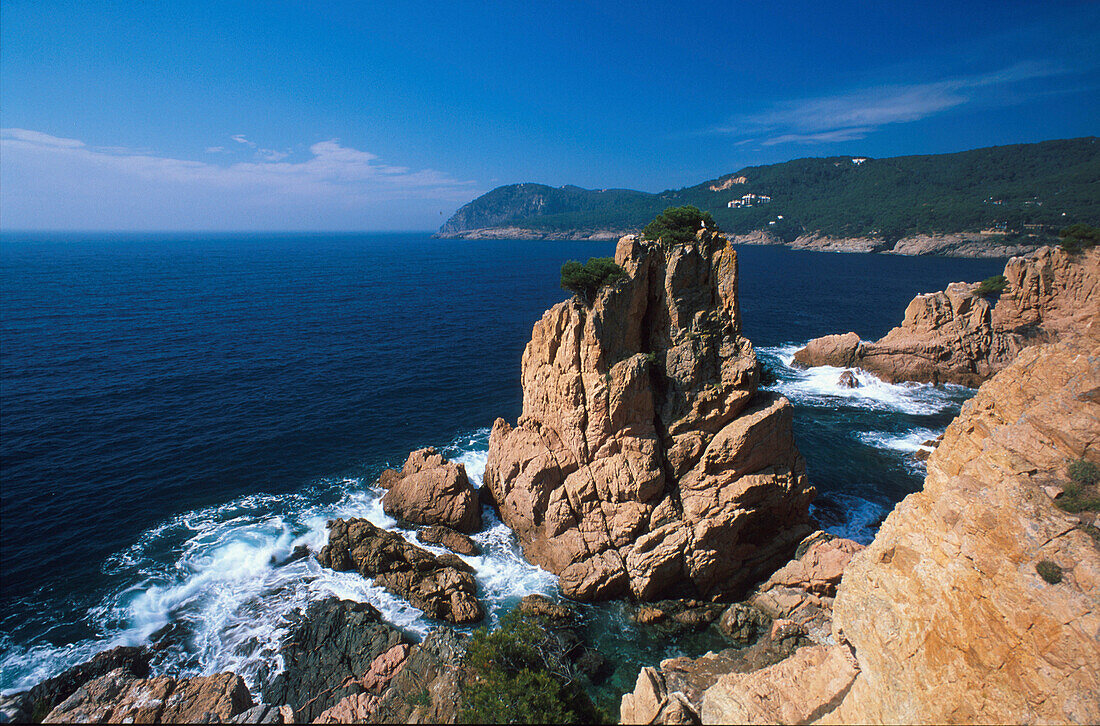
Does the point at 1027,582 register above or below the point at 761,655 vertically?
above

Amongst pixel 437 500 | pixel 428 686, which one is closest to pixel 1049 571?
pixel 428 686

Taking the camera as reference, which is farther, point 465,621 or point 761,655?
point 465,621

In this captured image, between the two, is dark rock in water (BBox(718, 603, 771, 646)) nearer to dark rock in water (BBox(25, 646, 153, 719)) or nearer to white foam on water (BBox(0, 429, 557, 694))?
white foam on water (BBox(0, 429, 557, 694))

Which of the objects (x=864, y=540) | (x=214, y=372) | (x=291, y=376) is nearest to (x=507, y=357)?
(x=291, y=376)

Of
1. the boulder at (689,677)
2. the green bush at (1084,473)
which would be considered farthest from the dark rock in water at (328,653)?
the green bush at (1084,473)

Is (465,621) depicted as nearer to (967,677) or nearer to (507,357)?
(967,677)

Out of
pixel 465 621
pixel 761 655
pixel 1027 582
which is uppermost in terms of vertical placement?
pixel 1027 582

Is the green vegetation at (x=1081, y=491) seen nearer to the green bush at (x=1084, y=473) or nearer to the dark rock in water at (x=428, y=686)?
the green bush at (x=1084, y=473)
